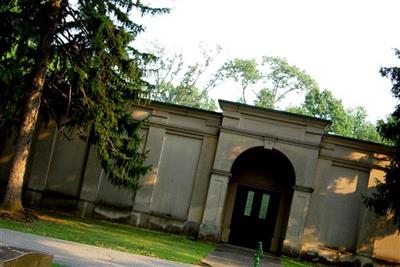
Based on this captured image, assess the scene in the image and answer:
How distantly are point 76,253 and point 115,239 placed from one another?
167 inches

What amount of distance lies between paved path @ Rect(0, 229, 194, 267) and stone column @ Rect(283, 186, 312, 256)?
8.74 metres

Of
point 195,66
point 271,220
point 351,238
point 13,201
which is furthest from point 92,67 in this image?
point 195,66

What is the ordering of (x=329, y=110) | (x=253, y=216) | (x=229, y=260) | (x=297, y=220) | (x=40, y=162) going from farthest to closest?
(x=329, y=110) < (x=253, y=216) < (x=40, y=162) < (x=297, y=220) < (x=229, y=260)

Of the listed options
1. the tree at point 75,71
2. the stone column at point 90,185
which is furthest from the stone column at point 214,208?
the stone column at point 90,185

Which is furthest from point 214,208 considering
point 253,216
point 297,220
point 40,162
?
point 40,162

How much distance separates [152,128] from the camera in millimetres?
21453

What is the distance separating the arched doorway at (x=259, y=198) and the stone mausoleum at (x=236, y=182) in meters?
0.05

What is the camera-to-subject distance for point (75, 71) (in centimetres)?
1525

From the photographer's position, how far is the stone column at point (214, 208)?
19891 mm

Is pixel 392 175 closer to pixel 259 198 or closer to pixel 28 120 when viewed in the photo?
pixel 259 198

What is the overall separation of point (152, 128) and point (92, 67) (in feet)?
20.6

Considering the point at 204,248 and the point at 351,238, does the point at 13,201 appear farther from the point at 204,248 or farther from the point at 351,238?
the point at 351,238

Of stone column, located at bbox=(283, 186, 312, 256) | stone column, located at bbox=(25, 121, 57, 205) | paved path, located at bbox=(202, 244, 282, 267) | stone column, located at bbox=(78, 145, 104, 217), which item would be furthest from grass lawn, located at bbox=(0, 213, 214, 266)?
stone column, located at bbox=(25, 121, 57, 205)

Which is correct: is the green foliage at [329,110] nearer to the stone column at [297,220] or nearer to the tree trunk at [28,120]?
the stone column at [297,220]
